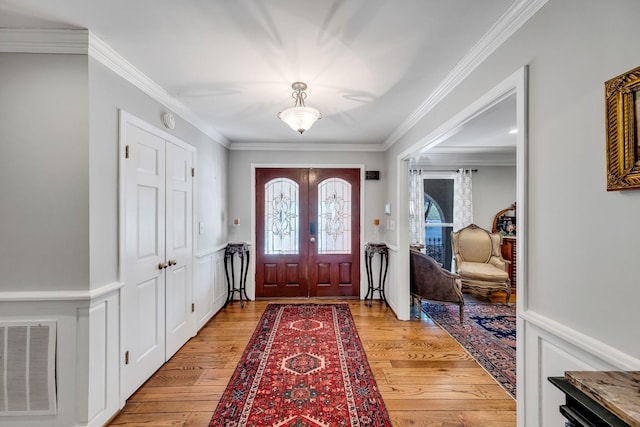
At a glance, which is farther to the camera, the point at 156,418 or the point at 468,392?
the point at 468,392

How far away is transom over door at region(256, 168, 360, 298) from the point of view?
14.9ft

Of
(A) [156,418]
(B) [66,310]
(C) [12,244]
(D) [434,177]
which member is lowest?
(A) [156,418]

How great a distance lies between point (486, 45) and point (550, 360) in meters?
1.77

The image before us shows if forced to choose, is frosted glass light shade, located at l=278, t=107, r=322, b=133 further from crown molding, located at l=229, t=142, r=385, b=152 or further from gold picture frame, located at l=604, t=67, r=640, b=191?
crown molding, located at l=229, t=142, r=385, b=152

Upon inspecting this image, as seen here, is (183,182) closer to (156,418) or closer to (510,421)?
(156,418)

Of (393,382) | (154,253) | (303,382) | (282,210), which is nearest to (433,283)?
(393,382)

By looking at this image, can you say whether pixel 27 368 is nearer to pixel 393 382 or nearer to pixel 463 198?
pixel 393 382

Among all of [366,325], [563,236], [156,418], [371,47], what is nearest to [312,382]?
[156,418]

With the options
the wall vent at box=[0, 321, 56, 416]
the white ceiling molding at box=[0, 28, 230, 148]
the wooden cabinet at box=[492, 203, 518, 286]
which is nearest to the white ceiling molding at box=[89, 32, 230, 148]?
the white ceiling molding at box=[0, 28, 230, 148]

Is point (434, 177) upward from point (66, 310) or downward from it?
upward

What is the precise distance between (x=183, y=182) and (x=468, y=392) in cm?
318

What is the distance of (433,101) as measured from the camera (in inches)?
102

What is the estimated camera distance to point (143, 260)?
7.59 ft

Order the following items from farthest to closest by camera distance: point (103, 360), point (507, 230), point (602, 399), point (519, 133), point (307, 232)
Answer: point (507, 230)
point (307, 232)
point (103, 360)
point (519, 133)
point (602, 399)
